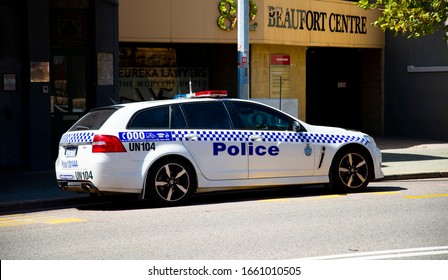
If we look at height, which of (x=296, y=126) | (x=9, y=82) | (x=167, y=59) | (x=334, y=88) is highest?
(x=167, y=59)

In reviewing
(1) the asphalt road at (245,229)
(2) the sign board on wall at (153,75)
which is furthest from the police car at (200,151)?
(2) the sign board on wall at (153,75)

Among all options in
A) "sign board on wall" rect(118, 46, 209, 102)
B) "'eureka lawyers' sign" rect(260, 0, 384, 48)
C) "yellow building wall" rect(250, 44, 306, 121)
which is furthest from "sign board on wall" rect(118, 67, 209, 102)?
"'eureka lawyers' sign" rect(260, 0, 384, 48)

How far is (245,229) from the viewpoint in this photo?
975 cm

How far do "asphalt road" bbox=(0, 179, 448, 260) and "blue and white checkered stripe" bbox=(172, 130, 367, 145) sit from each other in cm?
86

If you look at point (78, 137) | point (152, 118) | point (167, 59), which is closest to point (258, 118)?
point (152, 118)

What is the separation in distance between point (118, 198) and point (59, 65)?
5258 mm

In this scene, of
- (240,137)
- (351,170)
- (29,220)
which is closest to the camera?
(29,220)

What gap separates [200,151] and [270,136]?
1.17 m

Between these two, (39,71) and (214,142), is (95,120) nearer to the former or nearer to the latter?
(214,142)

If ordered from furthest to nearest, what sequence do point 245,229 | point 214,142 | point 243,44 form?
1. point 243,44
2. point 214,142
3. point 245,229

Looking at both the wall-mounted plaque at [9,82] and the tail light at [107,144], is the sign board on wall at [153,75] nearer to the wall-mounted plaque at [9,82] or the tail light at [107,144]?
the wall-mounted plaque at [9,82]

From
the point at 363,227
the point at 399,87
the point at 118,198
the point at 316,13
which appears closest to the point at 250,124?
the point at 118,198

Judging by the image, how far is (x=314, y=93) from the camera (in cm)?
→ 2745
